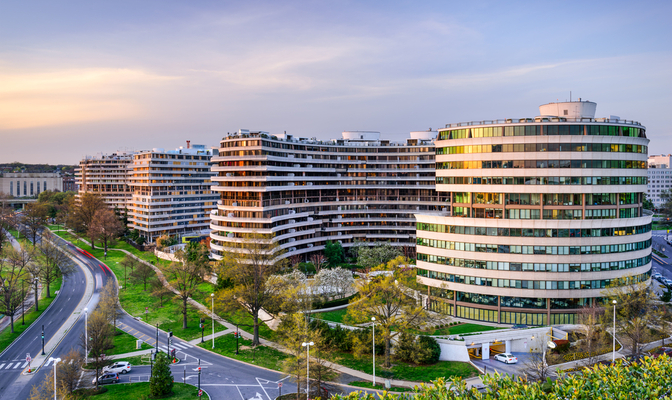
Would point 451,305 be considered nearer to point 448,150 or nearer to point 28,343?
point 448,150

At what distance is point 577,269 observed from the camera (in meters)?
70.7

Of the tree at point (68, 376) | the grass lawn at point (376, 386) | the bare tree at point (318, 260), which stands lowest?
the grass lawn at point (376, 386)

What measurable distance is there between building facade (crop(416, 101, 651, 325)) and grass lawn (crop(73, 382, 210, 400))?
4352 centimetres

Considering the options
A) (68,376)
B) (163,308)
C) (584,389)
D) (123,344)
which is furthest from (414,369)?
(163,308)

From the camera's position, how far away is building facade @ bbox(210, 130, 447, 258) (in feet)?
341

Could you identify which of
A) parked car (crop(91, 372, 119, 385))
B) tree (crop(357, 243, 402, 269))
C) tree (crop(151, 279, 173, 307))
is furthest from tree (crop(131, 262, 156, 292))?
tree (crop(357, 243, 402, 269))

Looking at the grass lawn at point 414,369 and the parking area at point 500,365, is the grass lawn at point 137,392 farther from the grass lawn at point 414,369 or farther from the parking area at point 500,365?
the parking area at point 500,365

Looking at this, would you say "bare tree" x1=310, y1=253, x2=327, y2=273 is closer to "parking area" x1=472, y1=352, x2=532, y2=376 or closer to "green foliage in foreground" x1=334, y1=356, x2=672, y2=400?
"parking area" x1=472, y1=352, x2=532, y2=376

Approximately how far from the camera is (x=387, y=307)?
6197 centimetres

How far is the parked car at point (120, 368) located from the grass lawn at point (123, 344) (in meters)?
7.03

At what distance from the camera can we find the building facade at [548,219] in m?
70.5

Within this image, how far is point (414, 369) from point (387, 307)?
29.7 feet

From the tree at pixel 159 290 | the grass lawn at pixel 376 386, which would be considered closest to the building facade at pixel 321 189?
the tree at pixel 159 290

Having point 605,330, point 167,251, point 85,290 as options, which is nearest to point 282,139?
point 167,251
